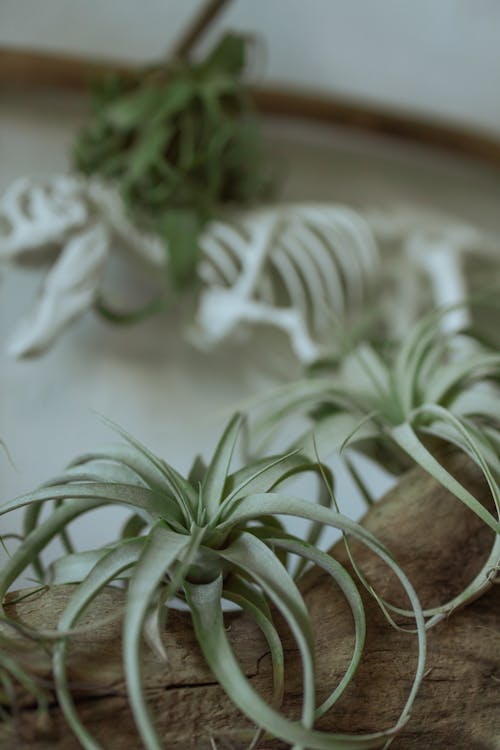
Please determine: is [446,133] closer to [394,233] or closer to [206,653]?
[394,233]

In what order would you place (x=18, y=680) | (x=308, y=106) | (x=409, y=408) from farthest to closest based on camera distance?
1. (x=308, y=106)
2. (x=409, y=408)
3. (x=18, y=680)

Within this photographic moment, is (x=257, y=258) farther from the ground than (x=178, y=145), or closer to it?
closer to it

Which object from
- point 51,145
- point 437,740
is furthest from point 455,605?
point 51,145

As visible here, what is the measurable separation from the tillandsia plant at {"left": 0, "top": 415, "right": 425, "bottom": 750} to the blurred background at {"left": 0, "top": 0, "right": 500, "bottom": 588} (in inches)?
7.2

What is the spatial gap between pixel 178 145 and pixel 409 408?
1.75 ft

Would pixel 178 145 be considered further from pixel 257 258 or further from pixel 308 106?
pixel 308 106

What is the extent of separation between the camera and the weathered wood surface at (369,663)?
17.1 inches

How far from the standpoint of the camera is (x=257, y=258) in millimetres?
986

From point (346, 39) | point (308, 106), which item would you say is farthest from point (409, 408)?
point (346, 39)

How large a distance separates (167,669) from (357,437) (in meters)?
0.25

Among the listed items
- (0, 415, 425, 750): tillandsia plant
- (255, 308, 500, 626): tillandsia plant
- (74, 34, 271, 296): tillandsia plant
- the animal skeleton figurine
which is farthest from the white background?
(0, 415, 425, 750): tillandsia plant

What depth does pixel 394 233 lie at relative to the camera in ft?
3.72

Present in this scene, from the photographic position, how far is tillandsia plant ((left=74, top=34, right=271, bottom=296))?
0.97m

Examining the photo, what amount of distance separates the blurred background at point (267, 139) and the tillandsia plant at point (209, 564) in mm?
182
